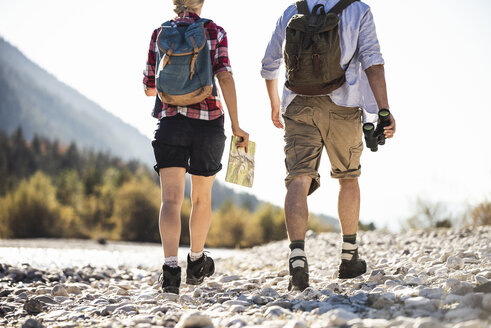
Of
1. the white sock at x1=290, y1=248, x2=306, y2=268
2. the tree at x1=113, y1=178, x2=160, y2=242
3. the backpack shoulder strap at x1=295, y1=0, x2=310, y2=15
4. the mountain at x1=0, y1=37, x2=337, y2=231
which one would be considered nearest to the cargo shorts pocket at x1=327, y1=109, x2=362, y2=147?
the backpack shoulder strap at x1=295, y1=0, x2=310, y2=15

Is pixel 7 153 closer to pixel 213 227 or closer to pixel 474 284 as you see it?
pixel 213 227

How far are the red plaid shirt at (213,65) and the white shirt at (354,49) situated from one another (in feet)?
1.29

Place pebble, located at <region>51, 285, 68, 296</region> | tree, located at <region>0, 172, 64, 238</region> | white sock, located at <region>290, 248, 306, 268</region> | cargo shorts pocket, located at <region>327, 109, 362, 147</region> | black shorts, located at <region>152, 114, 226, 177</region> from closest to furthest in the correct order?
white sock, located at <region>290, 248, 306, 268</region>, cargo shorts pocket, located at <region>327, 109, 362, 147</region>, black shorts, located at <region>152, 114, 226, 177</region>, pebble, located at <region>51, 285, 68, 296</region>, tree, located at <region>0, 172, 64, 238</region>

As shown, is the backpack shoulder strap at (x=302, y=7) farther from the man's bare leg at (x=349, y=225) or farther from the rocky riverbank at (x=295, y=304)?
the rocky riverbank at (x=295, y=304)

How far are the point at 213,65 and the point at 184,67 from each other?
0.29 meters

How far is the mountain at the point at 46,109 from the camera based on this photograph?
136 m

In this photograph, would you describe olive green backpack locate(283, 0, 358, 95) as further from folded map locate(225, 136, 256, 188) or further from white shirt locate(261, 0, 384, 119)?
folded map locate(225, 136, 256, 188)

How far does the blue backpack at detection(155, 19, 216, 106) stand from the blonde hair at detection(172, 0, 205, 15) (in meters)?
0.25

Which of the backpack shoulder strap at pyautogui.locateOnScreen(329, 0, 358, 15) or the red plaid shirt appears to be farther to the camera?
the red plaid shirt

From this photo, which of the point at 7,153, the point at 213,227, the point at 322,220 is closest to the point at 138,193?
the point at 213,227

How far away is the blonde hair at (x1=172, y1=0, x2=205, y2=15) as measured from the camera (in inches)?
141

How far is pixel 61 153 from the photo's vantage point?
228 ft

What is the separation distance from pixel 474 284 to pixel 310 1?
2112 millimetres

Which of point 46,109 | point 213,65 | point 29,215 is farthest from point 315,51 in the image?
point 46,109
